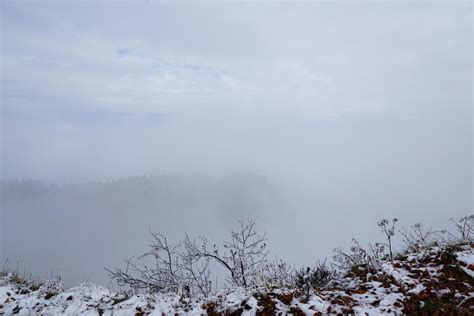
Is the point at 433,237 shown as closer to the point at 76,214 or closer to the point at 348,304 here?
the point at 348,304

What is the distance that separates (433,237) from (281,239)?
173m

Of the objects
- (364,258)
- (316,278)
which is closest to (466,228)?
(364,258)

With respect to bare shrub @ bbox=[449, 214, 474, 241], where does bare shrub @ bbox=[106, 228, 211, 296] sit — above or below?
below

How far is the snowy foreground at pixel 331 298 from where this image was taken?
4316 mm

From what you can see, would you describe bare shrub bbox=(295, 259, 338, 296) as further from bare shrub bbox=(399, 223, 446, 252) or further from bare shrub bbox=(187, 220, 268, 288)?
bare shrub bbox=(187, 220, 268, 288)

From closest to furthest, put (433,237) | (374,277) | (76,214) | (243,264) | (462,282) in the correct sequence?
(462,282) → (374,277) → (433,237) → (243,264) → (76,214)

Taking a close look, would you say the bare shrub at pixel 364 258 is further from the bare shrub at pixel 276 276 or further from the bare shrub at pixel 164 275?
the bare shrub at pixel 164 275

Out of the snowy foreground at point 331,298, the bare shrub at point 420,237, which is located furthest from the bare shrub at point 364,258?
the bare shrub at point 420,237

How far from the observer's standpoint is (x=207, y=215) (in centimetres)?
18675

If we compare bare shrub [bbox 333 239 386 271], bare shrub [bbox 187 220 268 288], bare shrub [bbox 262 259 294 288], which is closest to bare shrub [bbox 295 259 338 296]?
bare shrub [bbox 262 259 294 288]

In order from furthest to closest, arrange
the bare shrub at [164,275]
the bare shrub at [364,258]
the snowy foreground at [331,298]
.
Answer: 1. the bare shrub at [164,275]
2. the bare shrub at [364,258]
3. the snowy foreground at [331,298]

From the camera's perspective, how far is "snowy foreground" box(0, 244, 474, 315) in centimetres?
432

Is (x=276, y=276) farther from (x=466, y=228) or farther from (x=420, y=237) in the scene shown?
(x=466, y=228)

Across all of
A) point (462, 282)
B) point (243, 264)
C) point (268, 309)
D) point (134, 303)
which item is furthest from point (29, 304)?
point (462, 282)
